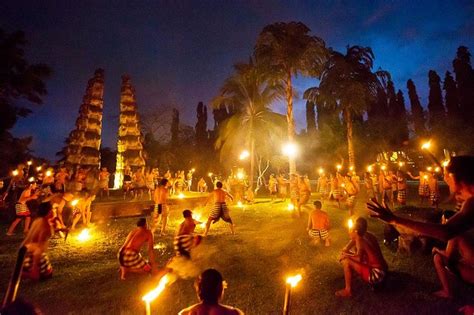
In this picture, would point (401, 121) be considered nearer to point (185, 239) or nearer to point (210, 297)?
point (185, 239)

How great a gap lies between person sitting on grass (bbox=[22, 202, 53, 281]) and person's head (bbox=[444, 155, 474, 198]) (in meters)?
7.06

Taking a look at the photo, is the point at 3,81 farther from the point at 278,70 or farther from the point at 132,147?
the point at 278,70

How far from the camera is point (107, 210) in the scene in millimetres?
14422

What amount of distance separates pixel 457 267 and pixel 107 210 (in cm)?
1448

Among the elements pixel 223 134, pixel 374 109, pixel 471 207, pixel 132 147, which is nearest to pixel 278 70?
pixel 223 134

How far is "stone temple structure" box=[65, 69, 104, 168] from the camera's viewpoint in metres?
25.2

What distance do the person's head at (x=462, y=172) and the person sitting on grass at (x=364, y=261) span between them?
2.48 meters

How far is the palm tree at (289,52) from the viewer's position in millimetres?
19234

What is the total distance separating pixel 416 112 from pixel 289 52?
3972cm

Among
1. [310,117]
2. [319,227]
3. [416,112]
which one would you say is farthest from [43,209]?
[310,117]

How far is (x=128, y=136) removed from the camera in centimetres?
2827

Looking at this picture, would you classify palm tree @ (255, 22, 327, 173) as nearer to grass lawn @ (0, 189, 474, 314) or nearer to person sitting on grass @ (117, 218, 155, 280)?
grass lawn @ (0, 189, 474, 314)

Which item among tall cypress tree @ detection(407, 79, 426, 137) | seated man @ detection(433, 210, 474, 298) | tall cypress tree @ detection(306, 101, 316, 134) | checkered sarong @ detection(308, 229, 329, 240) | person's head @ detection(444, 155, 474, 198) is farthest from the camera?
tall cypress tree @ detection(306, 101, 316, 134)

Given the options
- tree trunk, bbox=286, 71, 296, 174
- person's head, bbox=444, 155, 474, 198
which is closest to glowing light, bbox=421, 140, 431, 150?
person's head, bbox=444, 155, 474, 198
